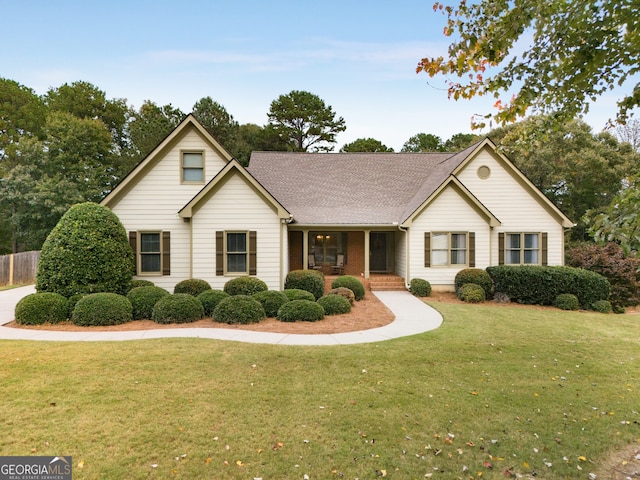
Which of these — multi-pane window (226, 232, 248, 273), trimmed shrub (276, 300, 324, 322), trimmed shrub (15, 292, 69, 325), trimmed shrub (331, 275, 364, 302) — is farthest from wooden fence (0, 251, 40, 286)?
trimmed shrub (331, 275, 364, 302)

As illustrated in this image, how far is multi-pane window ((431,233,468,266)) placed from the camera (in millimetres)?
15562

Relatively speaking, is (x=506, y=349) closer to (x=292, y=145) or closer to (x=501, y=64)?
(x=501, y=64)

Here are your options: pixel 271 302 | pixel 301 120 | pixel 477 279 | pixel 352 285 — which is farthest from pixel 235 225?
pixel 301 120

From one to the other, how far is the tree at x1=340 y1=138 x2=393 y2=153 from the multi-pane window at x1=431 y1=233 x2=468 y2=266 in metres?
24.7

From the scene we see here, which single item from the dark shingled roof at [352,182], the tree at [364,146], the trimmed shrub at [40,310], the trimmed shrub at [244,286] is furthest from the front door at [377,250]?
the tree at [364,146]

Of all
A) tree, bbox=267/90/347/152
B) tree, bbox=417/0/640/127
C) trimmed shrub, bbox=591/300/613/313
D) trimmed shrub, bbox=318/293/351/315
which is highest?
tree, bbox=267/90/347/152

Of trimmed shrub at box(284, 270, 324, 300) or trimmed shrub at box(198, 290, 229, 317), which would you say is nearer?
trimmed shrub at box(198, 290, 229, 317)

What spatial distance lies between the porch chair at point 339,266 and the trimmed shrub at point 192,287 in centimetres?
699

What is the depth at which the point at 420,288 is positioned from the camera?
14.7 metres

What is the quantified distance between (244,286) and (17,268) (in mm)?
15515

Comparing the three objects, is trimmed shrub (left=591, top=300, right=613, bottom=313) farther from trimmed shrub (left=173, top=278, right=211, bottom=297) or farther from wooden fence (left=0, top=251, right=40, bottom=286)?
wooden fence (left=0, top=251, right=40, bottom=286)

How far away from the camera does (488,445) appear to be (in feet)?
13.0

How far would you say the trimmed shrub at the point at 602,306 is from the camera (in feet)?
40.4

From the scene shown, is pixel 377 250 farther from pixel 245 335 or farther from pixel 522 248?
pixel 245 335
